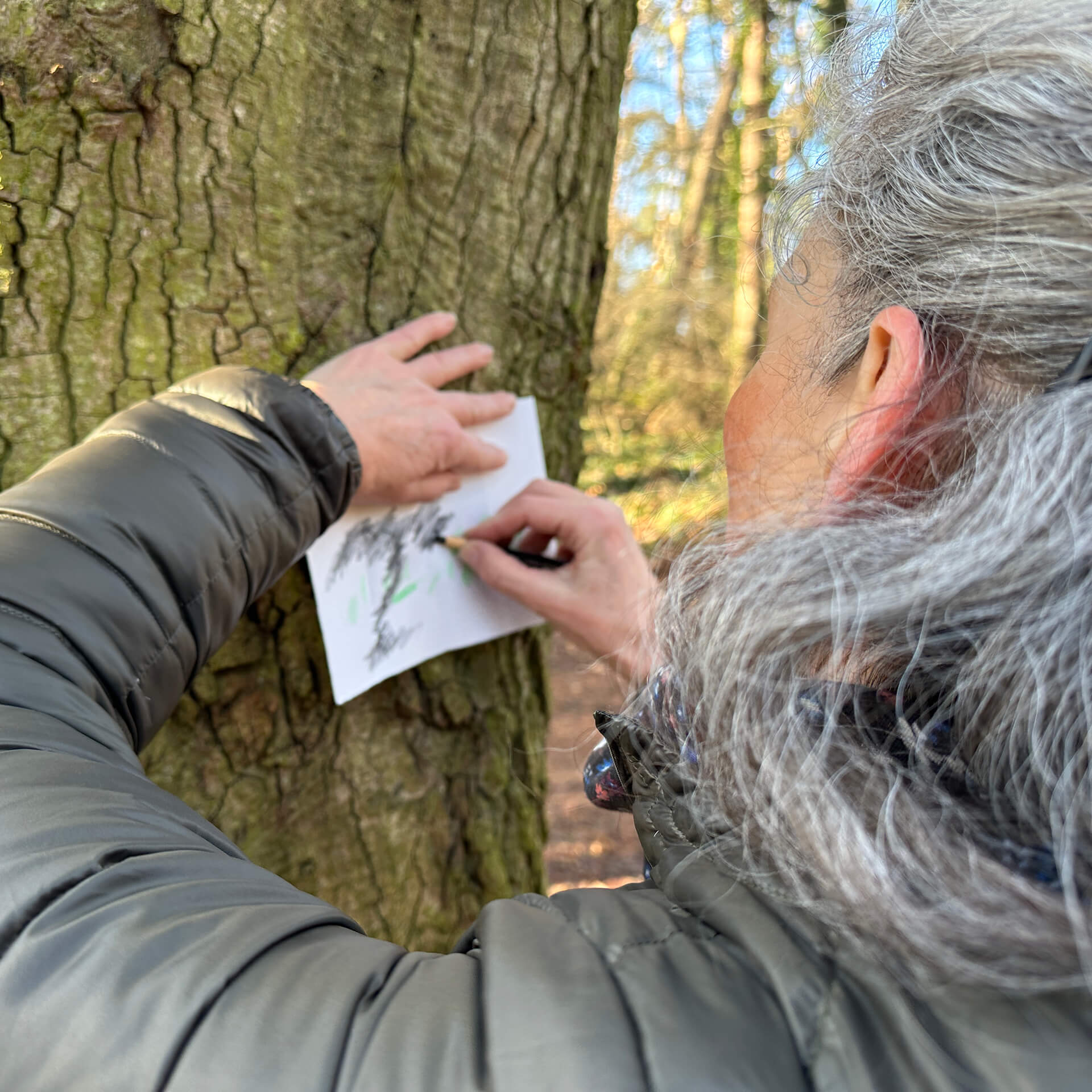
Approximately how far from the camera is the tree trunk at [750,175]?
5516mm

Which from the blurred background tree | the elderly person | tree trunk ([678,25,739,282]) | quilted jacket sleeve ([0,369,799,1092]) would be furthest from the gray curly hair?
tree trunk ([678,25,739,282])

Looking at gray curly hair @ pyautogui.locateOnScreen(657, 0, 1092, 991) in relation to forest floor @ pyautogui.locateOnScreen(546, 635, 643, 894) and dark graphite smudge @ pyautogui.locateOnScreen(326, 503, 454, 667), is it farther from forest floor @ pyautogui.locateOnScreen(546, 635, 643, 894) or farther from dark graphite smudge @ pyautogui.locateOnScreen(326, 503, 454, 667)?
forest floor @ pyautogui.locateOnScreen(546, 635, 643, 894)

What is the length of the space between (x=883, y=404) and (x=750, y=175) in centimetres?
560

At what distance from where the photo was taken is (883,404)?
2.54ft

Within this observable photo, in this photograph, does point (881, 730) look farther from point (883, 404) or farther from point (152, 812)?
point (152, 812)

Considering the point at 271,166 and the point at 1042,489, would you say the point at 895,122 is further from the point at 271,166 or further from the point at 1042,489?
the point at 271,166

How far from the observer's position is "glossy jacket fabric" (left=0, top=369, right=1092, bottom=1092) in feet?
1.76

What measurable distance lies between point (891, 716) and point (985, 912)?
161 mm

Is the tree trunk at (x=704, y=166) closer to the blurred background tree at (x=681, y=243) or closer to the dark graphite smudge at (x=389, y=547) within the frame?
the blurred background tree at (x=681, y=243)

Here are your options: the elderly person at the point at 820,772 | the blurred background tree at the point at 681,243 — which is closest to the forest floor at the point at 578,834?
the blurred background tree at the point at 681,243

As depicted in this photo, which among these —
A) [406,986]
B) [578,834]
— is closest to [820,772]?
[406,986]

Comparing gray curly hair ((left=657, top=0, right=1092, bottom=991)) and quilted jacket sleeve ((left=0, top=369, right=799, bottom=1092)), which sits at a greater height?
gray curly hair ((left=657, top=0, right=1092, bottom=991))

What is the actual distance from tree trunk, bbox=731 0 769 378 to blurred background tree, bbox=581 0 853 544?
0.01 meters

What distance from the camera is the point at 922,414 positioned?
0.77 metres
